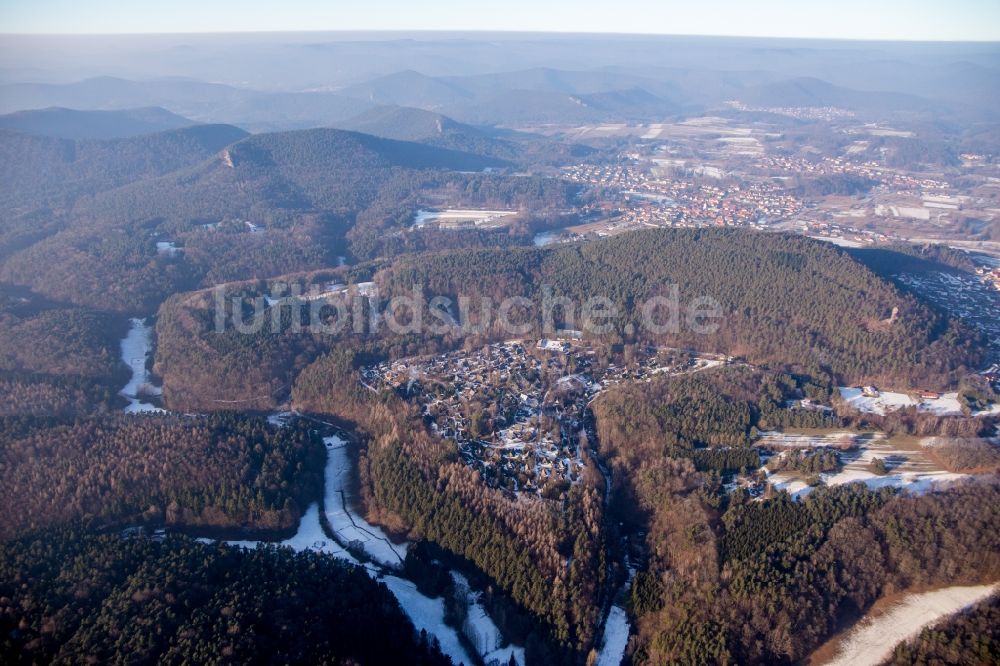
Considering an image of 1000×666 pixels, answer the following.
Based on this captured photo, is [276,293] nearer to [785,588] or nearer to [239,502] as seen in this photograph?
[239,502]

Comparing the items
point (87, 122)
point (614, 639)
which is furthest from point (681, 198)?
point (87, 122)

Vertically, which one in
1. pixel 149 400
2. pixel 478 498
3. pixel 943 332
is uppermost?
pixel 943 332

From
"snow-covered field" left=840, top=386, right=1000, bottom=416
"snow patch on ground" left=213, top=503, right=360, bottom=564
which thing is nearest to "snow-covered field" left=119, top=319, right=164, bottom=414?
"snow patch on ground" left=213, top=503, right=360, bottom=564

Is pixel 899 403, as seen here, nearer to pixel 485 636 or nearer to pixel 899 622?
pixel 899 622

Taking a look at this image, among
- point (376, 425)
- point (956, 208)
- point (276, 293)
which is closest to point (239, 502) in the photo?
point (376, 425)

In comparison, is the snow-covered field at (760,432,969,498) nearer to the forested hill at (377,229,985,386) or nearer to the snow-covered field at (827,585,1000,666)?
the snow-covered field at (827,585,1000,666)

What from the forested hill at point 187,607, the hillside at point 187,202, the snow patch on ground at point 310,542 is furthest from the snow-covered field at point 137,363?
the forested hill at point 187,607

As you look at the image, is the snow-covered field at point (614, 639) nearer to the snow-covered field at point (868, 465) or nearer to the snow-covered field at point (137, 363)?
the snow-covered field at point (868, 465)
